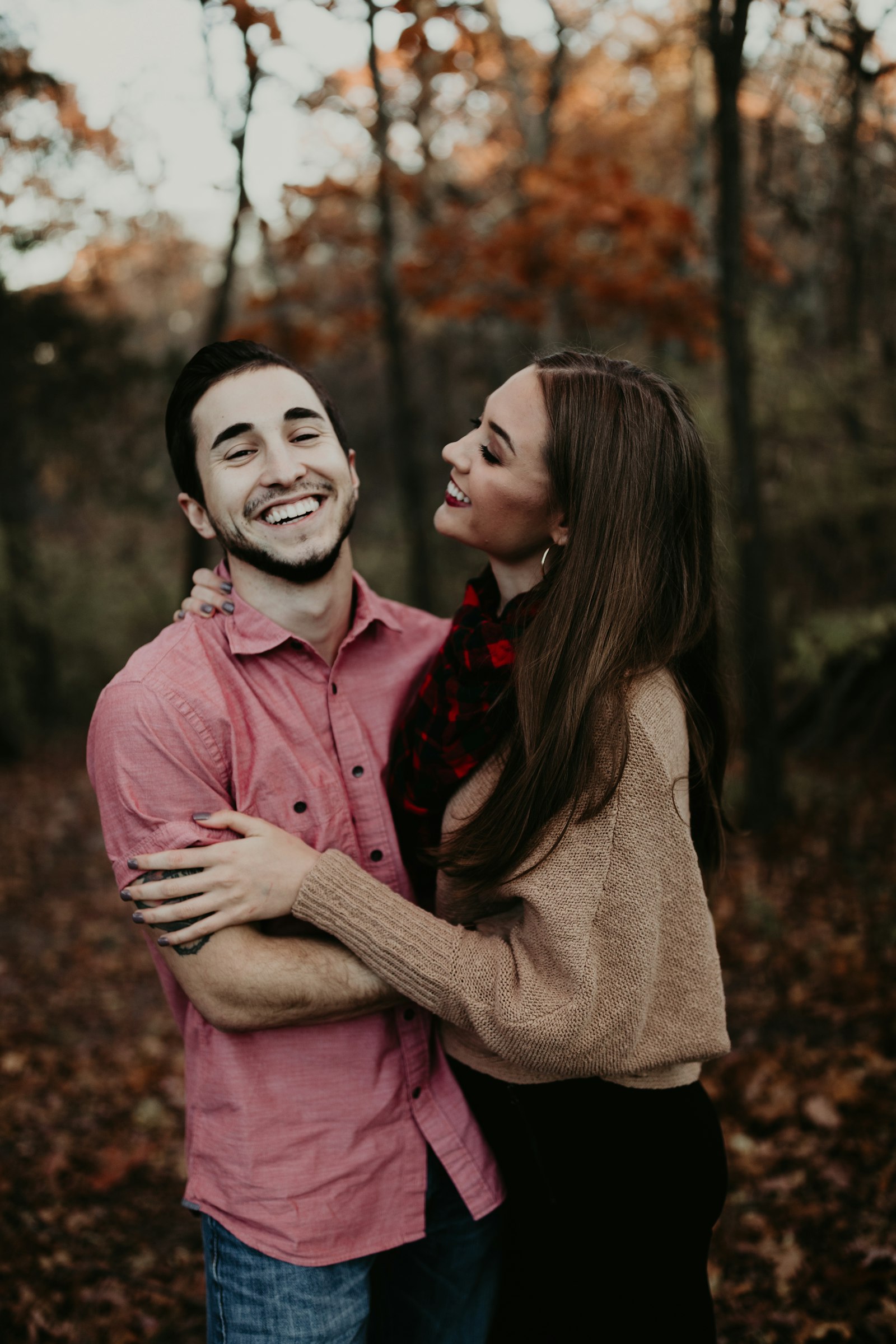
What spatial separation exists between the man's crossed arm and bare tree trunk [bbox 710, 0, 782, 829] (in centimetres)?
Result: 435

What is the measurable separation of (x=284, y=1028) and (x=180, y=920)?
357 mm

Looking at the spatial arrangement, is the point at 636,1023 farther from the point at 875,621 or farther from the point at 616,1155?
the point at 875,621

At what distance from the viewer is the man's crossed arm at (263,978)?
6.13ft

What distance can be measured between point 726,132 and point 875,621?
3160 mm

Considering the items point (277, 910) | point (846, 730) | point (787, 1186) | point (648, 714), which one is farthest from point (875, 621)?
point (277, 910)

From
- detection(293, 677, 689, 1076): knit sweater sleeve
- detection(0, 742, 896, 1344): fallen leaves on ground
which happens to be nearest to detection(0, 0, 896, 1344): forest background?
detection(0, 742, 896, 1344): fallen leaves on ground

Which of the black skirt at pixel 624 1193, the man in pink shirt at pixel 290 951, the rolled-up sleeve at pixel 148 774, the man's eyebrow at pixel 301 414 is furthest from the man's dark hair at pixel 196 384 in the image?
the black skirt at pixel 624 1193

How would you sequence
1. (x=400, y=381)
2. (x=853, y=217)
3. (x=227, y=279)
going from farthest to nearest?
(x=400, y=381) → (x=227, y=279) → (x=853, y=217)

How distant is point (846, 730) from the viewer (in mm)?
8227

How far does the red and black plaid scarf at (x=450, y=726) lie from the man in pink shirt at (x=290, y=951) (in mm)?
72

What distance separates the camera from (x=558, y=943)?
6.03 feet

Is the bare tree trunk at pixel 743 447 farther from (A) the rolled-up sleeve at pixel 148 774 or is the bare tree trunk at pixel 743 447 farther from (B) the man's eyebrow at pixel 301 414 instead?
(A) the rolled-up sleeve at pixel 148 774

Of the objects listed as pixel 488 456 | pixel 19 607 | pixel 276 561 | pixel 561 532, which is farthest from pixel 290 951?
pixel 19 607

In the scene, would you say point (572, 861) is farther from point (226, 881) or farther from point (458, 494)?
point (458, 494)
